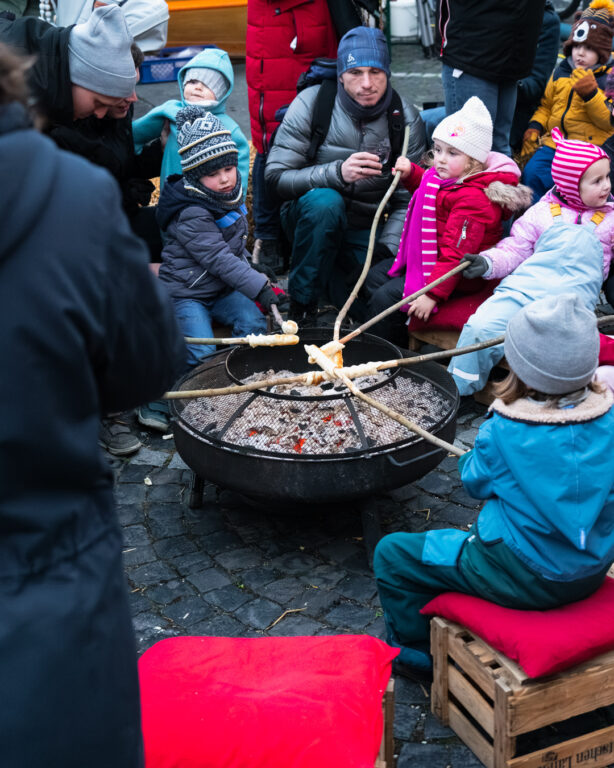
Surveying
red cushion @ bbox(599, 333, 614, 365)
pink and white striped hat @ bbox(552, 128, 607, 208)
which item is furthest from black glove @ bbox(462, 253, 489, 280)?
red cushion @ bbox(599, 333, 614, 365)

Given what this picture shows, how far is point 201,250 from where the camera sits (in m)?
5.28

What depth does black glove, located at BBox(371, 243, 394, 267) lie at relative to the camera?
606 cm

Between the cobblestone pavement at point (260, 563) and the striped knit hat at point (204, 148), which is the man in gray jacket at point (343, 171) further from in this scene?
the cobblestone pavement at point (260, 563)

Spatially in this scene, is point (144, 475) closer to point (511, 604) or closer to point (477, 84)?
point (511, 604)

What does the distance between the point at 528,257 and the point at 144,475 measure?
2.54m

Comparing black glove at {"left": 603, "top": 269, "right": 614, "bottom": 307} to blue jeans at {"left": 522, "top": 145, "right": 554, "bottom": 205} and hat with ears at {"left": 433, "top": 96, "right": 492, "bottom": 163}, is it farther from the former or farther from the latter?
blue jeans at {"left": 522, "top": 145, "right": 554, "bottom": 205}

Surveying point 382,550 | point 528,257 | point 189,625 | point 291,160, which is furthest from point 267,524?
point 291,160

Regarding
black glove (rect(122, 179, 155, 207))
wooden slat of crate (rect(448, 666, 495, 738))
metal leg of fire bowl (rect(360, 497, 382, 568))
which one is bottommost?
metal leg of fire bowl (rect(360, 497, 382, 568))

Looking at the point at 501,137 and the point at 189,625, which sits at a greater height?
the point at 501,137

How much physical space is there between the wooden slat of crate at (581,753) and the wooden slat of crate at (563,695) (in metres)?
0.09

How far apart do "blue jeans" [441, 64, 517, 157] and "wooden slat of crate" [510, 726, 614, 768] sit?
4336 mm

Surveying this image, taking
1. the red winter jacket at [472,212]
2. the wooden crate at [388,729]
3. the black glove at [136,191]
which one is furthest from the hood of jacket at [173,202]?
the wooden crate at [388,729]

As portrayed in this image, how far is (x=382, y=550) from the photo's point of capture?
325 cm

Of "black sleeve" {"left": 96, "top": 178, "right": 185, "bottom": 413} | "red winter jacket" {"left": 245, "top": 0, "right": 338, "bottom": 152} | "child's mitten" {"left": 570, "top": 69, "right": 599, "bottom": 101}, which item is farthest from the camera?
"child's mitten" {"left": 570, "top": 69, "right": 599, "bottom": 101}
